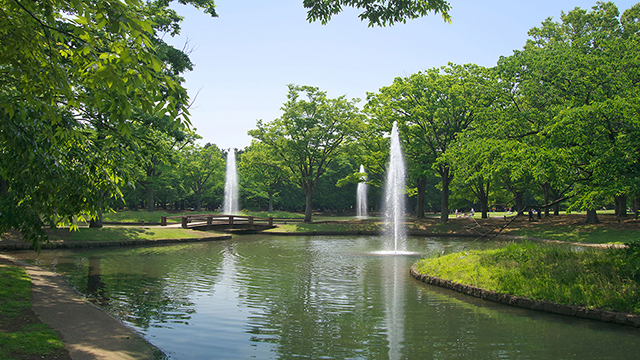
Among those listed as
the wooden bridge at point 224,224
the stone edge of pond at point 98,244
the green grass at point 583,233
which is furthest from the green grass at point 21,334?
the green grass at point 583,233

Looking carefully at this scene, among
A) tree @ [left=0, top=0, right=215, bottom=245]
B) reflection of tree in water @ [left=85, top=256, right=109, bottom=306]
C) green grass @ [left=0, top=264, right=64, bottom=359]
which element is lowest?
reflection of tree in water @ [left=85, top=256, right=109, bottom=306]

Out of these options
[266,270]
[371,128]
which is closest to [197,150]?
[371,128]

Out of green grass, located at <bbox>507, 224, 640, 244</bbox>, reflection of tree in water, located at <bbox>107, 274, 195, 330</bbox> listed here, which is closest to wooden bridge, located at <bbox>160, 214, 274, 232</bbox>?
reflection of tree in water, located at <bbox>107, 274, 195, 330</bbox>

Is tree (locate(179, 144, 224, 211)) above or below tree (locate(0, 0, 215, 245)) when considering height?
above

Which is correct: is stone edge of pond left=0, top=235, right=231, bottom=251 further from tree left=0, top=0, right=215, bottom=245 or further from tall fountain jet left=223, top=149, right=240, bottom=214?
tall fountain jet left=223, top=149, right=240, bottom=214

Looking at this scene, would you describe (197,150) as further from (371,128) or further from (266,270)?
(266,270)

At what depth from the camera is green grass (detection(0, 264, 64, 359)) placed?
6027mm

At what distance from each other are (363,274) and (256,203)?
6656cm

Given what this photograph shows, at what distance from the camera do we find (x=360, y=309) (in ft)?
34.7

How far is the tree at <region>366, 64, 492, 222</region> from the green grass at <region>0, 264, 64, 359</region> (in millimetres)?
32416

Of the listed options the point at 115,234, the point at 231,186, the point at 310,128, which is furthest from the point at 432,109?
the point at 231,186

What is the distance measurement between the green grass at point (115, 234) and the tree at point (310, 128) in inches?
631

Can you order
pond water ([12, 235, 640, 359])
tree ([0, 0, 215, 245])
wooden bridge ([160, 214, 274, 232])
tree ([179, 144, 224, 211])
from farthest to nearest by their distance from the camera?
tree ([179, 144, 224, 211]), wooden bridge ([160, 214, 274, 232]), pond water ([12, 235, 640, 359]), tree ([0, 0, 215, 245])

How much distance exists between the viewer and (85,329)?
7.68 m
